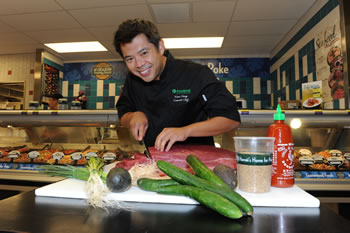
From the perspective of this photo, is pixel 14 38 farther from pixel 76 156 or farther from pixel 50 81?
pixel 76 156

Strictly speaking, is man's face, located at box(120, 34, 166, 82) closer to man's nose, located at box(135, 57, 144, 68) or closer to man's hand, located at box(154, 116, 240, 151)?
man's nose, located at box(135, 57, 144, 68)

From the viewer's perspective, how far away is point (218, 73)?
6566 millimetres

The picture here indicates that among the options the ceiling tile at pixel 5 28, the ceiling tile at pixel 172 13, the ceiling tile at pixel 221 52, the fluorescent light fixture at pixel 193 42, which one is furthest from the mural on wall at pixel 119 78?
the ceiling tile at pixel 172 13

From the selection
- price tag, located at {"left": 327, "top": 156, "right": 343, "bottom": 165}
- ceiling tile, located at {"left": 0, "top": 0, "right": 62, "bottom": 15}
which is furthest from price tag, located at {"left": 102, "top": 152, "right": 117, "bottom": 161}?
Answer: ceiling tile, located at {"left": 0, "top": 0, "right": 62, "bottom": 15}

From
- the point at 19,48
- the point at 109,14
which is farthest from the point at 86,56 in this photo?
the point at 109,14

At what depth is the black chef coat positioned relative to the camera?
1679 millimetres

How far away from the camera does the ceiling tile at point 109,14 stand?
4.10 metres

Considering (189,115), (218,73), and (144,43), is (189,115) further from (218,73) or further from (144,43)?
(218,73)

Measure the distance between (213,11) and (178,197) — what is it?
4.00 meters

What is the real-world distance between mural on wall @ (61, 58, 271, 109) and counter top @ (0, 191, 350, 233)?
5.95 meters

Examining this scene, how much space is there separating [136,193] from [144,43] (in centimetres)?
95

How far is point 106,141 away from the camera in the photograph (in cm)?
289


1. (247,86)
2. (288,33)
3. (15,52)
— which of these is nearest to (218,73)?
(247,86)

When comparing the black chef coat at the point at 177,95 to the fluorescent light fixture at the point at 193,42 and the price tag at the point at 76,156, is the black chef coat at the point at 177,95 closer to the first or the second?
the price tag at the point at 76,156
